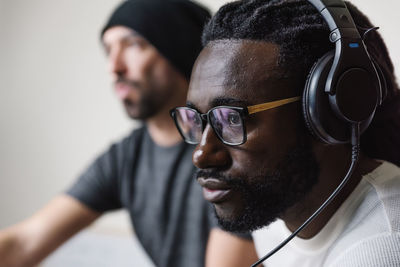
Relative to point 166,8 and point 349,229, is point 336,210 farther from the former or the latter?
point 166,8

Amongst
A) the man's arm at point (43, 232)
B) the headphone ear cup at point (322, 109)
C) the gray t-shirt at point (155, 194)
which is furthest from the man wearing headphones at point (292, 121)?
the man's arm at point (43, 232)

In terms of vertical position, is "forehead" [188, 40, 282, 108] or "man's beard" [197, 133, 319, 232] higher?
"forehead" [188, 40, 282, 108]

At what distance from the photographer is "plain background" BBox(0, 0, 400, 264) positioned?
1989mm

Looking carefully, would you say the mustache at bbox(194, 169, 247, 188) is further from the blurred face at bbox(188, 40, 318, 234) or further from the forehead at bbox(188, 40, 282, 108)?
the forehead at bbox(188, 40, 282, 108)

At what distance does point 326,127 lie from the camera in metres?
0.61

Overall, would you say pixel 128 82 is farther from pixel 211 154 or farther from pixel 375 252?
pixel 375 252

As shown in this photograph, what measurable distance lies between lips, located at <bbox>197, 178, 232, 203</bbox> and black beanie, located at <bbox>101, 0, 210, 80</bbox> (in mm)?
621

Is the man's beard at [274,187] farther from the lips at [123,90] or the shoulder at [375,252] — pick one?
the lips at [123,90]

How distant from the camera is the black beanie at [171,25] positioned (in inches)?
48.8

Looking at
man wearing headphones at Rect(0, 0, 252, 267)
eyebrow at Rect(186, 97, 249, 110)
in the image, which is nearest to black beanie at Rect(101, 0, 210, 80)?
man wearing headphones at Rect(0, 0, 252, 267)

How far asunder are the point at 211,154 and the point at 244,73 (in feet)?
0.44

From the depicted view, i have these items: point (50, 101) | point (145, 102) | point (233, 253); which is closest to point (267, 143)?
point (233, 253)

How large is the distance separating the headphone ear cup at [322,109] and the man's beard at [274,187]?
63mm

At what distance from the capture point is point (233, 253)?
0.98 m
